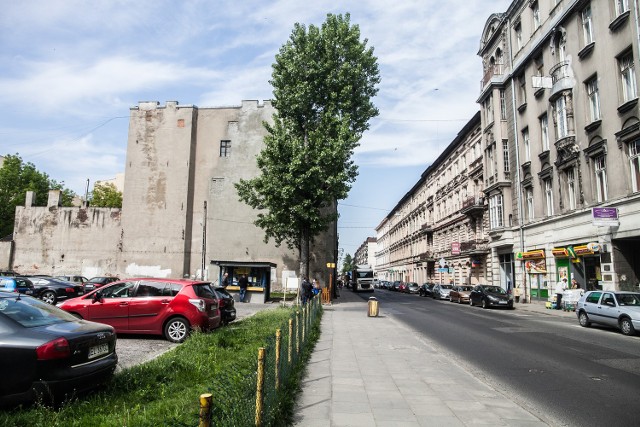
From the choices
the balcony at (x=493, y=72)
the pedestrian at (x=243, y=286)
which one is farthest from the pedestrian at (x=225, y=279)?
the balcony at (x=493, y=72)

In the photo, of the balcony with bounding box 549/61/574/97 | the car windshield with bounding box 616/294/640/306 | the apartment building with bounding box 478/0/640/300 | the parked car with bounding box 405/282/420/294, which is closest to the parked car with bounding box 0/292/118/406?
the car windshield with bounding box 616/294/640/306

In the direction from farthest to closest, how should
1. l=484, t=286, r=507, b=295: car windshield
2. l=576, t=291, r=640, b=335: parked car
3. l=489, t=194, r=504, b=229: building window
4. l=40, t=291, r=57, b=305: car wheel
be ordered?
l=489, t=194, r=504, b=229: building window, l=484, t=286, r=507, b=295: car windshield, l=40, t=291, r=57, b=305: car wheel, l=576, t=291, r=640, b=335: parked car

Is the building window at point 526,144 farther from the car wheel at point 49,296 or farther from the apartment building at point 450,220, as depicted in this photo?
the car wheel at point 49,296

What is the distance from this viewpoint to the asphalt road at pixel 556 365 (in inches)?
255

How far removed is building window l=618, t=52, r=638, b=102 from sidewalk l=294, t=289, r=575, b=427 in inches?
688

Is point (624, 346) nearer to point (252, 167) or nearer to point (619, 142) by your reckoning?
point (619, 142)

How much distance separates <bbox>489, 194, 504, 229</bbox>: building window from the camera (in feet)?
116

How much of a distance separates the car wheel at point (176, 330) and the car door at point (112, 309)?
1.07 m

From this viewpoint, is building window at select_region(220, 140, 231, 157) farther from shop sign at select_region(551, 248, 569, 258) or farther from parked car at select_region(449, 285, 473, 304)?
shop sign at select_region(551, 248, 569, 258)

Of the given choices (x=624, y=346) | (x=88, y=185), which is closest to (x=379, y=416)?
(x=624, y=346)

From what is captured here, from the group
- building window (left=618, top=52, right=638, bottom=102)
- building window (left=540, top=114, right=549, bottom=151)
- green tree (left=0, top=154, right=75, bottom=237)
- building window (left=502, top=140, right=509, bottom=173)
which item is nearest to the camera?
building window (left=618, top=52, right=638, bottom=102)

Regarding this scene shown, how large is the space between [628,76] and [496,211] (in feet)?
52.1

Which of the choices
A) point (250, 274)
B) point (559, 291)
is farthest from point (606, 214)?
point (250, 274)

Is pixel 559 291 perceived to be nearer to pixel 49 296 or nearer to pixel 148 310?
pixel 148 310
